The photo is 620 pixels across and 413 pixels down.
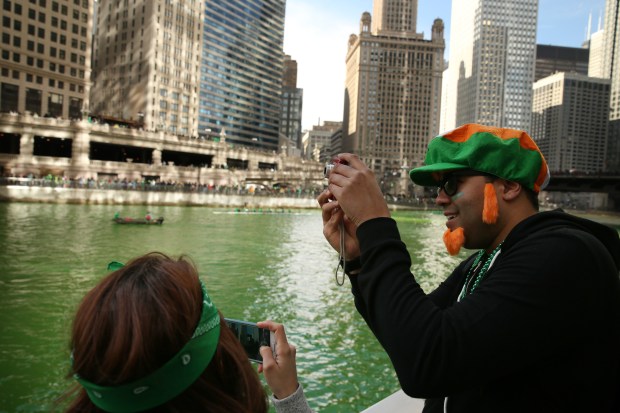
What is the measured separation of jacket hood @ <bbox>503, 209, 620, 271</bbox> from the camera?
1.88m

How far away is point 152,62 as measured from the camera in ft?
343

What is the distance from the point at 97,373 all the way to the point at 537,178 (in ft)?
6.21

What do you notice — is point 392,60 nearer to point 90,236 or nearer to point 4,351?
point 90,236

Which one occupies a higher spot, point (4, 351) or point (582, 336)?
point (582, 336)

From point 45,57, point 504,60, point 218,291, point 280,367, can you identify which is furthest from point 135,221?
point 504,60

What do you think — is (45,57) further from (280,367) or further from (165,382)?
(165,382)

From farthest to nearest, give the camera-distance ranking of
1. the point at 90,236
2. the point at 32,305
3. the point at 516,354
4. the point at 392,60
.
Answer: the point at 392,60, the point at 90,236, the point at 32,305, the point at 516,354

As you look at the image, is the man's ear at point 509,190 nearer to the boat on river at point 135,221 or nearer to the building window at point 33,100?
the boat on river at point 135,221

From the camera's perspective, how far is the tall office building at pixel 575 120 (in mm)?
177638

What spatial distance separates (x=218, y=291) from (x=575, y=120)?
626 ft

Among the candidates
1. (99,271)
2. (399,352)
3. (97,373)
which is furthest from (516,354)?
(99,271)

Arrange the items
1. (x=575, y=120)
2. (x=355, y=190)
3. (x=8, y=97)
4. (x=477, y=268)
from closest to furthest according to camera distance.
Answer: (x=355, y=190)
(x=477, y=268)
(x=8, y=97)
(x=575, y=120)

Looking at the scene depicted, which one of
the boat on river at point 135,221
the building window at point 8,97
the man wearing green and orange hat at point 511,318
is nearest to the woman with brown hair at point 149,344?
the man wearing green and orange hat at point 511,318

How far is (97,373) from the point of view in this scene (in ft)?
4.89
